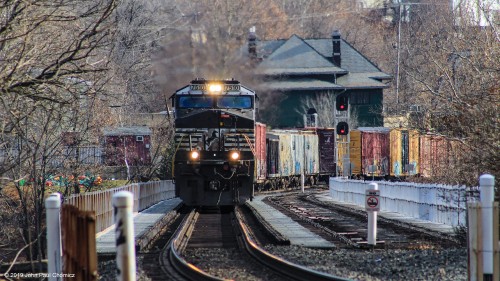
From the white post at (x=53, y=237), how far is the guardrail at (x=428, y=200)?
8481mm

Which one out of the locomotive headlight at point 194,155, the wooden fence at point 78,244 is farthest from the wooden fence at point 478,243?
the locomotive headlight at point 194,155

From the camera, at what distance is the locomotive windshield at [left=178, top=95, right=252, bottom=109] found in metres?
25.3

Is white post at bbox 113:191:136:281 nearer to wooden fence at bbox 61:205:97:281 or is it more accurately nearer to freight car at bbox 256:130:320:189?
wooden fence at bbox 61:205:97:281

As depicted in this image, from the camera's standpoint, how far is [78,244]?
8719mm

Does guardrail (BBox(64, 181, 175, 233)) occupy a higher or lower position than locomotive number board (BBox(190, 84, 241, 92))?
lower

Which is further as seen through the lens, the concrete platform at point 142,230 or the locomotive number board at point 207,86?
the locomotive number board at point 207,86

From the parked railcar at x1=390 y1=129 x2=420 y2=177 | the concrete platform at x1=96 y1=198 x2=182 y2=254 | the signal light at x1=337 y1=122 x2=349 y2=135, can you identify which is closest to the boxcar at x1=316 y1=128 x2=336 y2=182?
the parked railcar at x1=390 y1=129 x2=420 y2=177

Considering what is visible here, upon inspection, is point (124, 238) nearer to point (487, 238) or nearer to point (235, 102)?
point (487, 238)

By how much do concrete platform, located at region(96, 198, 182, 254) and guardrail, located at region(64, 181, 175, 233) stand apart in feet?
0.85

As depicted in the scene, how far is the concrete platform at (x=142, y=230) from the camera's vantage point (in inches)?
619

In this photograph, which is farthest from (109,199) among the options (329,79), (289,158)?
(329,79)

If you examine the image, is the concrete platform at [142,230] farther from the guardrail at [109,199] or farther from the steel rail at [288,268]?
the steel rail at [288,268]

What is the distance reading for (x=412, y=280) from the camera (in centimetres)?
1111

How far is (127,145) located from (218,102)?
27.4 m
